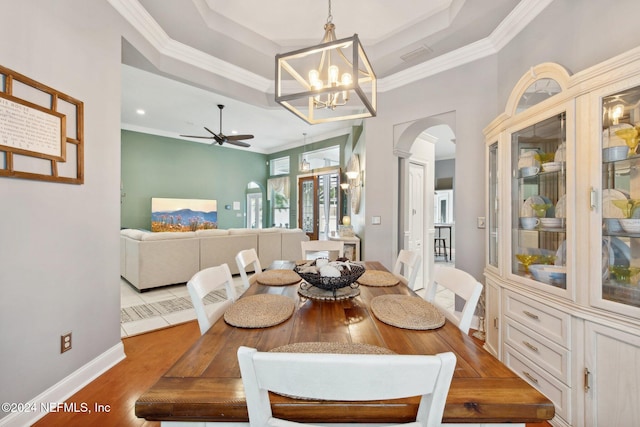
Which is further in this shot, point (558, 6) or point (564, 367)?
point (558, 6)

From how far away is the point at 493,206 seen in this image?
2221mm

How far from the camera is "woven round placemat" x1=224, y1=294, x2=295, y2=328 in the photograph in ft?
3.48

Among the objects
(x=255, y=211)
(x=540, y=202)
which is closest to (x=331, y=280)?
(x=540, y=202)

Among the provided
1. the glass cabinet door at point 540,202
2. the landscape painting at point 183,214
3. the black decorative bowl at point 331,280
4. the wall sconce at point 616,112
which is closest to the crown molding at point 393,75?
the glass cabinet door at point 540,202

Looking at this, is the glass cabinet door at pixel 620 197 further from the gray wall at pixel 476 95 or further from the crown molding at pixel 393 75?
the crown molding at pixel 393 75

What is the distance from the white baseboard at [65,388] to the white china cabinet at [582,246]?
292 centimetres

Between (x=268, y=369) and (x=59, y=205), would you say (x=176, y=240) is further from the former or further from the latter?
(x=268, y=369)

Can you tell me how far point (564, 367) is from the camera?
4.78 feet

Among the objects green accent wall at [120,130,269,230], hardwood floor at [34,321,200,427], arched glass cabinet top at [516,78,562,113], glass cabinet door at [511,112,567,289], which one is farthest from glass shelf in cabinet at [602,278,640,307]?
green accent wall at [120,130,269,230]

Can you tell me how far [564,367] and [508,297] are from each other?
1.71ft

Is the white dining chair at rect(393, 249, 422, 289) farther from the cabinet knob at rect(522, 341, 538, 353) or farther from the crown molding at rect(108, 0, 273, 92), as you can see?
the crown molding at rect(108, 0, 273, 92)

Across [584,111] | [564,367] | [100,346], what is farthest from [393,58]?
[100,346]

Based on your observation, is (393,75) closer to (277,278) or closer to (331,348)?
(277,278)

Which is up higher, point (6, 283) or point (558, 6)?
point (558, 6)
